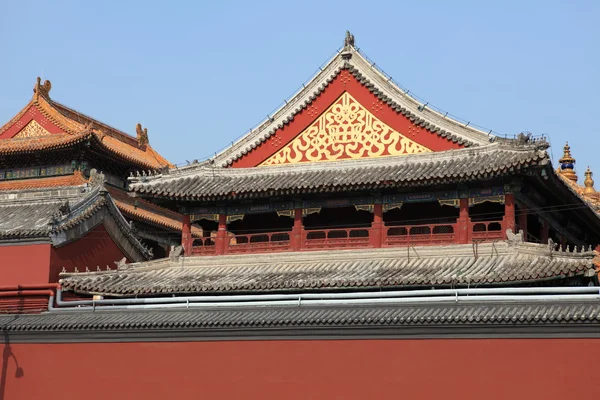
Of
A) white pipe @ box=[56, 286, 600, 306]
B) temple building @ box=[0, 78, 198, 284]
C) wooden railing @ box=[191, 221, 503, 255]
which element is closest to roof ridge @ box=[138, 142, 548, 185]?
temple building @ box=[0, 78, 198, 284]

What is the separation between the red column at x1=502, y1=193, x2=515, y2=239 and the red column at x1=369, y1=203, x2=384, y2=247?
331 centimetres

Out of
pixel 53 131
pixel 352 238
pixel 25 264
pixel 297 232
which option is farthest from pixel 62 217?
pixel 53 131

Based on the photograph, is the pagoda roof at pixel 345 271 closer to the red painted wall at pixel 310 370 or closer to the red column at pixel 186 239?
the red column at pixel 186 239

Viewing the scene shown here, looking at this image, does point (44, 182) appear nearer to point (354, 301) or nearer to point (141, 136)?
point (141, 136)

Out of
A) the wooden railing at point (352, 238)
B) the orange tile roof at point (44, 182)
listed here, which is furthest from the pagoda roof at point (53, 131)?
the wooden railing at point (352, 238)

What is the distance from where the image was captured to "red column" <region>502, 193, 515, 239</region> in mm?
25172

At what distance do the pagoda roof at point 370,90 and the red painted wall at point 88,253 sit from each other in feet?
16.5

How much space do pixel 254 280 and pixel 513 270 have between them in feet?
21.8

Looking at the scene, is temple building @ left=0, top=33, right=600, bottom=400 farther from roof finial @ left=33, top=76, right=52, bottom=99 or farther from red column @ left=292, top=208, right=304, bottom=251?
roof finial @ left=33, top=76, right=52, bottom=99

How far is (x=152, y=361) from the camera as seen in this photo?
23453 millimetres

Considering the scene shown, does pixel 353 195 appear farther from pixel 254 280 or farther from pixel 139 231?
pixel 139 231

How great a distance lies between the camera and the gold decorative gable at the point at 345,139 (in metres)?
27.2

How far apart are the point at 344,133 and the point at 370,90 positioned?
143 centimetres

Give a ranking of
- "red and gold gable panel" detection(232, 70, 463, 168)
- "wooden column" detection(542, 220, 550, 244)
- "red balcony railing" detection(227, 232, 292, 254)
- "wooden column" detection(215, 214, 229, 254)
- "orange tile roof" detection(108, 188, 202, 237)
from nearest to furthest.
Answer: "red and gold gable panel" detection(232, 70, 463, 168) → "red balcony railing" detection(227, 232, 292, 254) → "wooden column" detection(215, 214, 229, 254) → "wooden column" detection(542, 220, 550, 244) → "orange tile roof" detection(108, 188, 202, 237)
